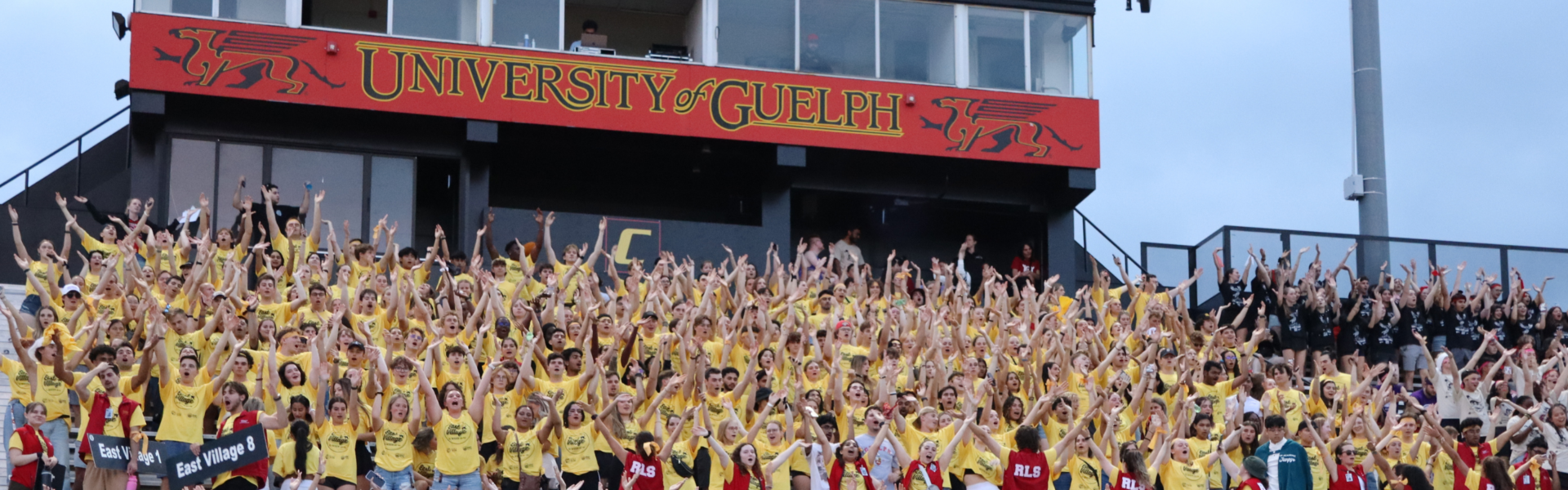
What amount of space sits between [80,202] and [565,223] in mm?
6338

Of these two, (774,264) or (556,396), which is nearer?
(556,396)

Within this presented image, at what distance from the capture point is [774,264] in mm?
26031

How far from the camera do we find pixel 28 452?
1585 cm

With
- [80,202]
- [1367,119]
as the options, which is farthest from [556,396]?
[1367,119]

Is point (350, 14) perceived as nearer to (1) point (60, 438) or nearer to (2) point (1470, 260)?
(1) point (60, 438)

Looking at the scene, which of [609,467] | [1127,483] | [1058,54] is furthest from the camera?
[1058,54]

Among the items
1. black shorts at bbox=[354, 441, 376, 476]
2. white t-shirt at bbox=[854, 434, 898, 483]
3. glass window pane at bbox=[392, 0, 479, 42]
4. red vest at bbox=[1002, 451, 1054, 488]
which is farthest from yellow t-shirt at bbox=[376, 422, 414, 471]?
glass window pane at bbox=[392, 0, 479, 42]

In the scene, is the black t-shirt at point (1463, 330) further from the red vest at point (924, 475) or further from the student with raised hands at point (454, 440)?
the student with raised hands at point (454, 440)

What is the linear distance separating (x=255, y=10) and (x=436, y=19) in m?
2.36

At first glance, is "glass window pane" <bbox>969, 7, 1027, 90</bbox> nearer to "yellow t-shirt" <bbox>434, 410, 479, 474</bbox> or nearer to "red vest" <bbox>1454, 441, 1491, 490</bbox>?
"red vest" <bbox>1454, 441, 1491, 490</bbox>

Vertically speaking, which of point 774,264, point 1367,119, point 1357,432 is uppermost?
point 1367,119

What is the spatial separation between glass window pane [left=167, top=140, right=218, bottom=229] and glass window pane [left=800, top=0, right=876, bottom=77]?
26.9 ft

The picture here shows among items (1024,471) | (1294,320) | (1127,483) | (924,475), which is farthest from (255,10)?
(1294,320)

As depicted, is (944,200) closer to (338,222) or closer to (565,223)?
(565,223)
